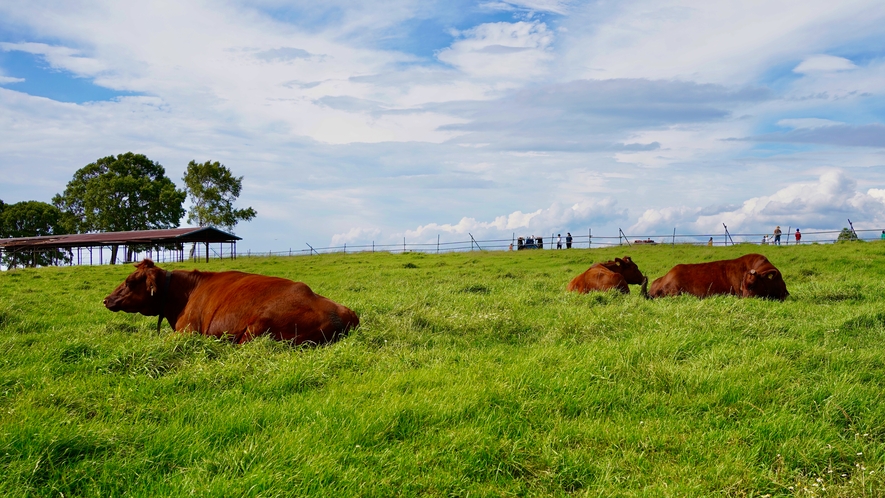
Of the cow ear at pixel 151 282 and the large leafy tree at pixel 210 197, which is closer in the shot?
the cow ear at pixel 151 282

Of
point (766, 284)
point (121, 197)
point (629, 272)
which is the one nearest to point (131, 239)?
point (121, 197)

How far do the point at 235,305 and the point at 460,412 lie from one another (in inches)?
157

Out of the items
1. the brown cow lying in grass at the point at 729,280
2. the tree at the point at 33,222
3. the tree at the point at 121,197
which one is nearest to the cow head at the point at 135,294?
Answer: the brown cow lying in grass at the point at 729,280

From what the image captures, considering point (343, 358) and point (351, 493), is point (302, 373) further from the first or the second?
point (351, 493)

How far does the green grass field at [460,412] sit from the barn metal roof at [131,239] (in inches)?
1625

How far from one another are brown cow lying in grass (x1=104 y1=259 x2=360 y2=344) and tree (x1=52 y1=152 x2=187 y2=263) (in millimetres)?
55029

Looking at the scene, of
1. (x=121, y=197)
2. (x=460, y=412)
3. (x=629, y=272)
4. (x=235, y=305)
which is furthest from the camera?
(x=121, y=197)

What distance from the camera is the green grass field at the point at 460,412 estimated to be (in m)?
3.96

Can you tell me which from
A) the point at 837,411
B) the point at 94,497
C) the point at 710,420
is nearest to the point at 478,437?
the point at 710,420

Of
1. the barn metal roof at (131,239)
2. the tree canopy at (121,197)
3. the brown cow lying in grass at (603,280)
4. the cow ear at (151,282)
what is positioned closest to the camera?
the cow ear at (151,282)

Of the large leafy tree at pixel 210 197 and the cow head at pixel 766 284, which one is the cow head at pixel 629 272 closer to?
the cow head at pixel 766 284

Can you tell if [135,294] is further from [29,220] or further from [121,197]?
[29,220]

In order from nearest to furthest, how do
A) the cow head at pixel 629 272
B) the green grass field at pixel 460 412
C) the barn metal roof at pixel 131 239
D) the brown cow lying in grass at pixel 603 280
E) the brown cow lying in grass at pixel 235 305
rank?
1. the green grass field at pixel 460 412
2. the brown cow lying in grass at pixel 235 305
3. the brown cow lying in grass at pixel 603 280
4. the cow head at pixel 629 272
5. the barn metal roof at pixel 131 239

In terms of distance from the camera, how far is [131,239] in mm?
48469
